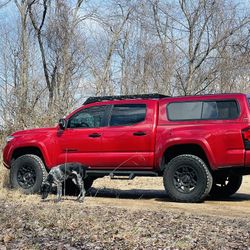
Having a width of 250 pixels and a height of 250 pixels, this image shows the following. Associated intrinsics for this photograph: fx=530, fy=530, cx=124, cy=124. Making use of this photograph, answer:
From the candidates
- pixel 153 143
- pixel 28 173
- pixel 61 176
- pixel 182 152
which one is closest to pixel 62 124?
pixel 28 173

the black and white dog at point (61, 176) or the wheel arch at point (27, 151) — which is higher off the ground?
the wheel arch at point (27, 151)

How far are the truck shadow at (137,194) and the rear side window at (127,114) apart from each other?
171 centimetres

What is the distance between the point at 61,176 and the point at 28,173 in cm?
141

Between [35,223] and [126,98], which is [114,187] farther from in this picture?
[35,223]

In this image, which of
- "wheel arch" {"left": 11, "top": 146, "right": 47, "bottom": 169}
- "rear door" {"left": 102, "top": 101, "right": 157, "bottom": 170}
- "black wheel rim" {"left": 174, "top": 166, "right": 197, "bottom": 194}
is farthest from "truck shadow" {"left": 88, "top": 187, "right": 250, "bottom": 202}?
"wheel arch" {"left": 11, "top": 146, "right": 47, "bottom": 169}

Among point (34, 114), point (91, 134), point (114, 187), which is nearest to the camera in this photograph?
point (91, 134)

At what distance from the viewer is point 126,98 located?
10945 millimetres

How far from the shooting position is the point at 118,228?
6.53 metres

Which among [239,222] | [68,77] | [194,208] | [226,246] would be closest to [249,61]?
[68,77]

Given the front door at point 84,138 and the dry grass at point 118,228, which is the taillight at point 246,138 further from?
the front door at point 84,138

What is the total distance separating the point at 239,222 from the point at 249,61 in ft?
55.9

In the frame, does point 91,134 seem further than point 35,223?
Yes

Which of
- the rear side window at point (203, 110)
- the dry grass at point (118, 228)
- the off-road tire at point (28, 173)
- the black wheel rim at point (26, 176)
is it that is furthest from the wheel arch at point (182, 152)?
the black wheel rim at point (26, 176)

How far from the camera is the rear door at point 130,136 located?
10273 millimetres
